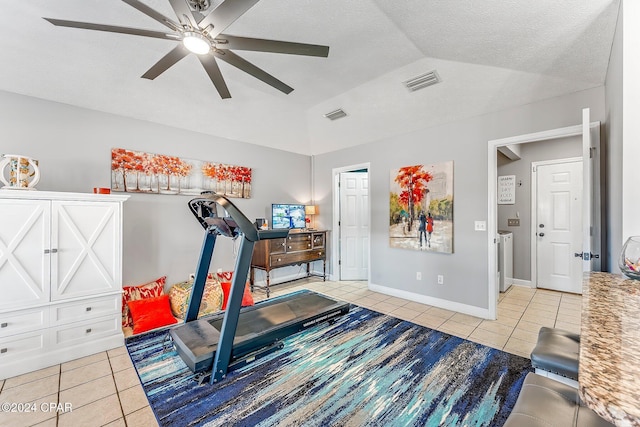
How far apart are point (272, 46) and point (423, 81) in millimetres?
2139

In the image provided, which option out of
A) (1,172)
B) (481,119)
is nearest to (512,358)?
(481,119)

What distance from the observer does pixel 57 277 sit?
2479 millimetres

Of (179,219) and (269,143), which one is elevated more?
(269,143)

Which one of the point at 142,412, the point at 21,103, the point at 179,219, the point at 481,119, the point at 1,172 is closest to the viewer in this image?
the point at 142,412

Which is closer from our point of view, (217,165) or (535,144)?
(217,165)

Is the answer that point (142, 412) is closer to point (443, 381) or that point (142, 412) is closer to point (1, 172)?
point (443, 381)

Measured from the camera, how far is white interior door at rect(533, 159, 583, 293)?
4.44 meters

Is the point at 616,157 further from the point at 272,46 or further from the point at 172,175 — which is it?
the point at 172,175

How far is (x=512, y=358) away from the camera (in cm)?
247

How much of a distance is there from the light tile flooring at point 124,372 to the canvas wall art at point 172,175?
2.01 m

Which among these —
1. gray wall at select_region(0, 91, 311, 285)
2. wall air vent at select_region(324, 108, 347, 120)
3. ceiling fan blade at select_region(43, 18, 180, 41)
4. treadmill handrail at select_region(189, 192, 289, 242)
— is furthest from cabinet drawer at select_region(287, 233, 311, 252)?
ceiling fan blade at select_region(43, 18, 180, 41)

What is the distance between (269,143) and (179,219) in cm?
206

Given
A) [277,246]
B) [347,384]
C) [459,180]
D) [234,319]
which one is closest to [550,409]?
[347,384]

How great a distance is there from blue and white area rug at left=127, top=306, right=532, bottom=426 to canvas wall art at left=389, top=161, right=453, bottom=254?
1.43 meters
